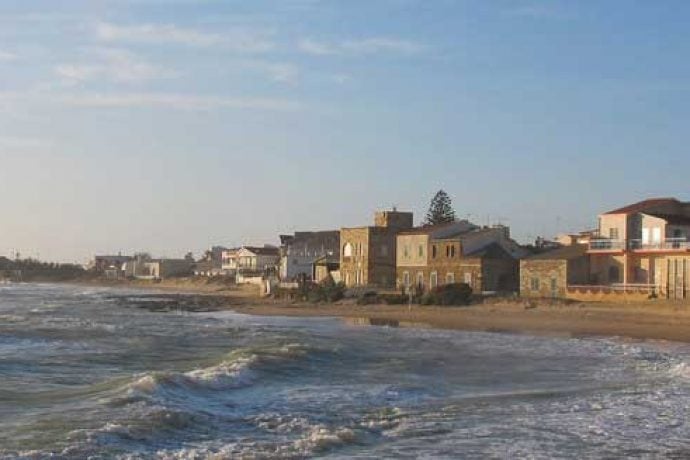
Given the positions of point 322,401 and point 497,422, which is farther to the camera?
point 322,401

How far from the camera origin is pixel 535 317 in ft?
154

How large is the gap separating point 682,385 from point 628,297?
87.4ft

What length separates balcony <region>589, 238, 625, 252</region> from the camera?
170 feet

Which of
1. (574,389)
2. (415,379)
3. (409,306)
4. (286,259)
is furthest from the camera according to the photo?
(286,259)

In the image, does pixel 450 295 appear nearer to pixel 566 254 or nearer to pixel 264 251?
pixel 566 254

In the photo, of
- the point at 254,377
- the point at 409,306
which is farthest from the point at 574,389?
the point at 409,306

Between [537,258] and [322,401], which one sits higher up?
[537,258]

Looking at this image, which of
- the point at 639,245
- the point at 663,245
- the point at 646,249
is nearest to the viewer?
the point at 663,245

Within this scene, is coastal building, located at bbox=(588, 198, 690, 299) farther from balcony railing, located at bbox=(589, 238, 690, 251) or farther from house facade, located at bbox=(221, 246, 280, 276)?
house facade, located at bbox=(221, 246, 280, 276)

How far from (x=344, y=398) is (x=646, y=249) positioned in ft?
113

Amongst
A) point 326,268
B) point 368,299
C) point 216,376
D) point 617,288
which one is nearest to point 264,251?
point 326,268

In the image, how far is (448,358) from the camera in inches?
1135

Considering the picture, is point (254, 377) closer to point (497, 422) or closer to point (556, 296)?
point (497, 422)

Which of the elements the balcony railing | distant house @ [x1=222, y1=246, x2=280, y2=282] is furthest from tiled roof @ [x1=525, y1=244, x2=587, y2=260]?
distant house @ [x1=222, y1=246, x2=280, y2=282]
